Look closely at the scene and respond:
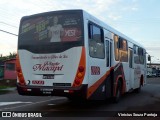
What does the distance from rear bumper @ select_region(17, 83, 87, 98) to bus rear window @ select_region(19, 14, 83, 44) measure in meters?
1.65

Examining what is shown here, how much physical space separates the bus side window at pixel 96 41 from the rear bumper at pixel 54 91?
1425 millimetres

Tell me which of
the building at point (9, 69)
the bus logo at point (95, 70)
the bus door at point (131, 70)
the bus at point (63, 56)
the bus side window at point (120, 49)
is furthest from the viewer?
the building at point (9, 69)

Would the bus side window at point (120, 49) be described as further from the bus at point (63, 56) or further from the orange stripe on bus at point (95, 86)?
the orange stripe on bus at point (95, 86)

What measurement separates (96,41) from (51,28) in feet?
5.67

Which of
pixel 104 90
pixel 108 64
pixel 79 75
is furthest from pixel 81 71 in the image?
pixel 108 64

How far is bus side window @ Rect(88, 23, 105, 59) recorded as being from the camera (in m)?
12.1

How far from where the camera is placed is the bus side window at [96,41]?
1212 centimetres

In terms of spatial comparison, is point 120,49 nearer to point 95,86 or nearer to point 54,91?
point 95,86

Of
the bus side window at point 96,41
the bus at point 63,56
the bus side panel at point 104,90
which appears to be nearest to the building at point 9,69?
the bus side panel at point 104,90

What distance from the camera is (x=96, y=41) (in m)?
12.7

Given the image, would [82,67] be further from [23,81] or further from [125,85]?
[125,85]

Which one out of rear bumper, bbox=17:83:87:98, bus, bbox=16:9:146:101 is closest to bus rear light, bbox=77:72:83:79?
bus, bbox=16:9:146:101

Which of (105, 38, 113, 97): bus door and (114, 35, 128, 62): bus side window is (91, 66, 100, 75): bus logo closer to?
(105, 38, 113, 97): bus door

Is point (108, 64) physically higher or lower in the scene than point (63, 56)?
lower
